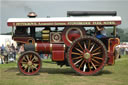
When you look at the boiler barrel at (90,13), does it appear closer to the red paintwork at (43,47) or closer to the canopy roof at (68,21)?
the canopy roof at (68,21)

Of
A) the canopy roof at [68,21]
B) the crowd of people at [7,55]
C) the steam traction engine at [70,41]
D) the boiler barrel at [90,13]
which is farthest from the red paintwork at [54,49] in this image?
the crowd of people at [7,55]

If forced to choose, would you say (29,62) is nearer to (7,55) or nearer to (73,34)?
(73,34)

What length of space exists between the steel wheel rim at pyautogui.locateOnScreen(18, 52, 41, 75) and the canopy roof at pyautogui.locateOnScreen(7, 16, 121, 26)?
130cm

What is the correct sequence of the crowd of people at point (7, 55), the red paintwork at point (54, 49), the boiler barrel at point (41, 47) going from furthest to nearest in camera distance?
the crowd of people at point (7, 55), the boiler barrel at point (41, 47), the red paintwork at point (54, 49)

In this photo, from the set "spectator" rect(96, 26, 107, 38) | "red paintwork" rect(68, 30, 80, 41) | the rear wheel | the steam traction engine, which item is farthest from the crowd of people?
"spectator" rect(96, 26, 107, 38)

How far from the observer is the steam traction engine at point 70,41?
1078 cm

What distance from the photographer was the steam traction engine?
1078 centimetres

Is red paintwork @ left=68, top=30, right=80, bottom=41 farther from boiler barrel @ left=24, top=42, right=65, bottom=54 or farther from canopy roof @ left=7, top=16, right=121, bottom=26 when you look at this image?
boiler barrel @ left=24, top=42, right=65, bottom=54

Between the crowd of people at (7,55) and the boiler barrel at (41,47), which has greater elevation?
the boiler barrel at (41,47)

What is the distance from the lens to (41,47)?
11.2 meters

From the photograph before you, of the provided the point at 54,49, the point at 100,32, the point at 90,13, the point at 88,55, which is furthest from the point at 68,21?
the point at 88,55

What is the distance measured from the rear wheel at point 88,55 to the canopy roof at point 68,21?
69cm

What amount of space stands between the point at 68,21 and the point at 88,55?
5.36 ft

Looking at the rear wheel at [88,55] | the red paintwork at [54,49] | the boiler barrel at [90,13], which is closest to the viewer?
the rear wheel at [88,55]
